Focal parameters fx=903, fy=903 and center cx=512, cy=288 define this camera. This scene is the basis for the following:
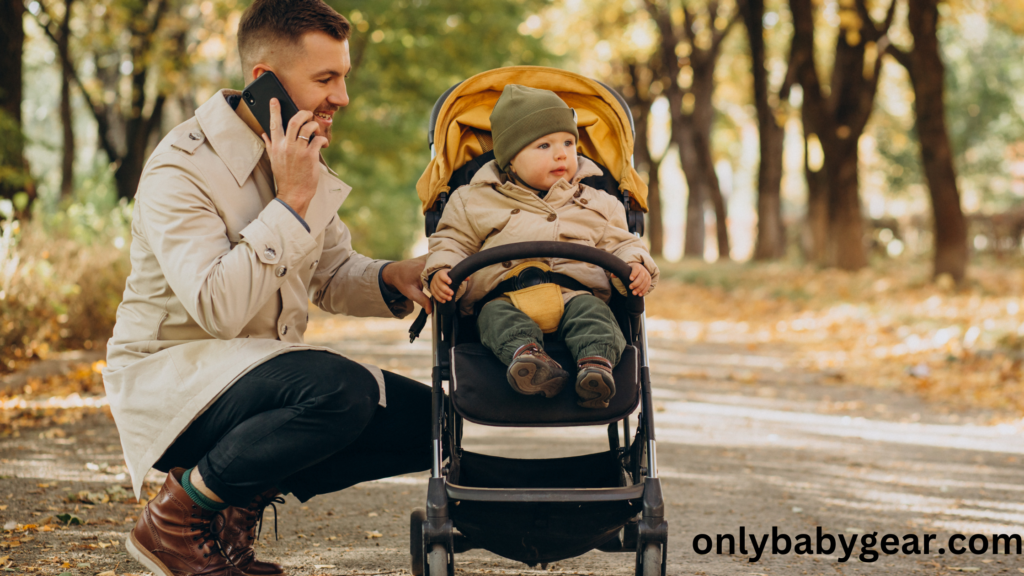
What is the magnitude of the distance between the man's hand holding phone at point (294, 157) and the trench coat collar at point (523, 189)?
81 cm

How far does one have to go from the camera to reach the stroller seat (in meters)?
2.78

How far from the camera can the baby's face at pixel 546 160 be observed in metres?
3.44

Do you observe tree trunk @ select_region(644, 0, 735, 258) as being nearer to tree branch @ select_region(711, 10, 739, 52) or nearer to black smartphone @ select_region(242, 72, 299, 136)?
tree branch @ select_region(711, 10, 739, 52)

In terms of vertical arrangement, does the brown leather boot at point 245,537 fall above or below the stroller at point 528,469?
below

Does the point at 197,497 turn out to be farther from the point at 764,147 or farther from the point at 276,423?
the point at 764,147

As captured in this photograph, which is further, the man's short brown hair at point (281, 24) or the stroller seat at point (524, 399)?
the man's short brown hair at point (281, 24)

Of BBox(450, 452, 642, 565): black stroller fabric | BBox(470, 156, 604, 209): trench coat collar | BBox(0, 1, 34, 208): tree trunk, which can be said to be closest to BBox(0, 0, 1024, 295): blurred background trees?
BBox(0, 1, 34, 208): tree trunk

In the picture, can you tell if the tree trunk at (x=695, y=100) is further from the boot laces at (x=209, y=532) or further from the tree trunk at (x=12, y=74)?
the boot laces at (x=209, y=532)

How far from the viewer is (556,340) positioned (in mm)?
3117

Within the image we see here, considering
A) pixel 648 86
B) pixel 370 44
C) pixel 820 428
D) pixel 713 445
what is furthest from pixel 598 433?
pixel 648 86

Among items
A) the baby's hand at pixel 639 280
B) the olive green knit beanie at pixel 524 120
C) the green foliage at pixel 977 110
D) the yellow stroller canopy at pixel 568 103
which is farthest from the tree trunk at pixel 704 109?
the baby's hand at pixel 639 280

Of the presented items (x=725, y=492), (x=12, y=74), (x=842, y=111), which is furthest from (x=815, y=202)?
(x=725, y=492)

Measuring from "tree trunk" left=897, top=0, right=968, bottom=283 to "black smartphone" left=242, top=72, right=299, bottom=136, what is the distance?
10.7 metres

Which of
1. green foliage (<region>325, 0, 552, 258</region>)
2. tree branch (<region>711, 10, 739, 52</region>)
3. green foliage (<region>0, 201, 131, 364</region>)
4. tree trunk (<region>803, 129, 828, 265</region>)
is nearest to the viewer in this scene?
green foliage (<region>0, 201, 131, 364</region>)
